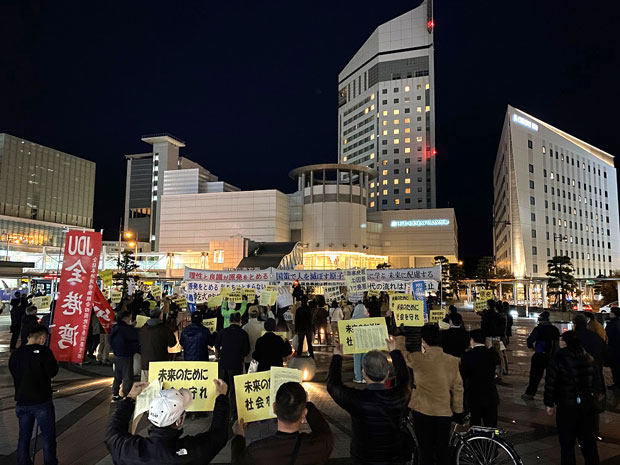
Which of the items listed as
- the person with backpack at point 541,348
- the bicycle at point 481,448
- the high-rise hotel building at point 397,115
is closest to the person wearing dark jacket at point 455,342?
the bicycle at point 481,448

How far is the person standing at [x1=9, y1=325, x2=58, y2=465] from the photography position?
213 inches

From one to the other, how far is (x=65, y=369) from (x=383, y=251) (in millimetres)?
75730

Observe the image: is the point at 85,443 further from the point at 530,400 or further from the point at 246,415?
the point at 530,400

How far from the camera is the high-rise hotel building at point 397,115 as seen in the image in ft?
375

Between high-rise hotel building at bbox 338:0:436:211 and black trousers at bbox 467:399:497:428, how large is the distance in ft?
354

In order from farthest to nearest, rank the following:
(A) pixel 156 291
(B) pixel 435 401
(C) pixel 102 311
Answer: (A) pixel 156 291
(C) pixel 102 311
(B) pixel 435 401

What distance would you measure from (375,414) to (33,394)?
4.29 meters

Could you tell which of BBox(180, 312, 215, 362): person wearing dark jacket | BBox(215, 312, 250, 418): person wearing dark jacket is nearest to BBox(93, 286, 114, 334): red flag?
BBox(180, 312, 215, 362): person wearing dark jacket

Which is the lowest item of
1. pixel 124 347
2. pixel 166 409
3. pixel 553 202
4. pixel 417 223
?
pixel 124 347

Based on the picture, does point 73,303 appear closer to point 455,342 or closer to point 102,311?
point 102,311

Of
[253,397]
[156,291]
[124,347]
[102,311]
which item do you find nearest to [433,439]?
[253,397]

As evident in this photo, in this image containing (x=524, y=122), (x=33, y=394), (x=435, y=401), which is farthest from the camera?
(x=524, y=122)

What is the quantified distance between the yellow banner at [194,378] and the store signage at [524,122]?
73.7 metres

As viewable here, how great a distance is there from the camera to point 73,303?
9102mm
